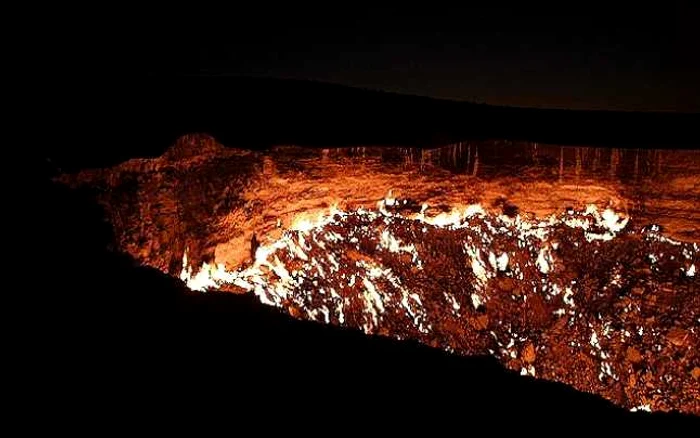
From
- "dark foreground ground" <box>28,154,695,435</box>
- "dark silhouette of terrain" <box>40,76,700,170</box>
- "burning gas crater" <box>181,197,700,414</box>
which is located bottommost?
"burning gas crater" <box>181,197,700,414</box>

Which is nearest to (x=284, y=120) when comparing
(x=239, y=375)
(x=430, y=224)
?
(x=430, y=224)

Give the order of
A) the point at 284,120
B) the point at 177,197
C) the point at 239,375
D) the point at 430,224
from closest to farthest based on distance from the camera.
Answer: the point at 239,375, the point at 177,197, the point at 284,120, the point at 430,224

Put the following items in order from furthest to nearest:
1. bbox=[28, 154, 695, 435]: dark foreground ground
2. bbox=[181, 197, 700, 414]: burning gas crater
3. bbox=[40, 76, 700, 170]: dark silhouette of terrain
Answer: bbox=[181, 197, 700, 414]: burning gas crater → bbox=[40, 76, 700, 170]: dark silhouette of terrain → bbox=[28, 154, 695, 435]: dark foreground ground

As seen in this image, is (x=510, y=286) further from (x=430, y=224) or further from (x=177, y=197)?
(x=177, y=197)

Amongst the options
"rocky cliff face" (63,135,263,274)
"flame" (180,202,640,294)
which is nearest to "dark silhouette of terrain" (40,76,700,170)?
"rocky cliff face" (63,135,263,274)

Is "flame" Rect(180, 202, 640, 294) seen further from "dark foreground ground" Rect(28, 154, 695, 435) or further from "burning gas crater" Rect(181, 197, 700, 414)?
"dark foreground ground" Rect(28, 154, 695, 435)

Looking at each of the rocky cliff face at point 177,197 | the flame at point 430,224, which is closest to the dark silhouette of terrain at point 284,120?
the rocky cliff face at point 177,197
